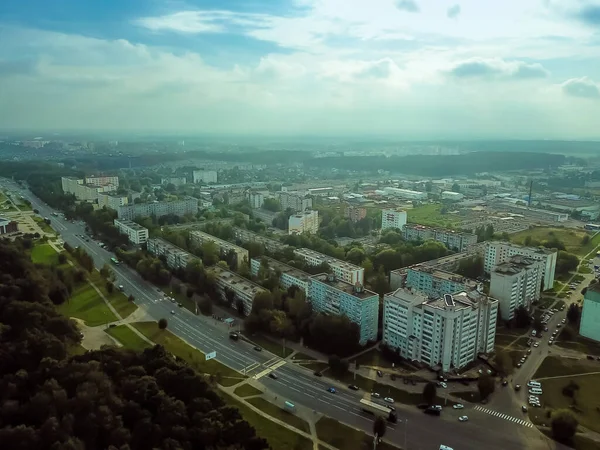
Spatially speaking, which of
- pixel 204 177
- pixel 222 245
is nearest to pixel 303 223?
pixel 222 245

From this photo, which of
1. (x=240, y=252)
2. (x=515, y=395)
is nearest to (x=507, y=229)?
(x=240, y=252)

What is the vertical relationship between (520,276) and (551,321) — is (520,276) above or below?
above

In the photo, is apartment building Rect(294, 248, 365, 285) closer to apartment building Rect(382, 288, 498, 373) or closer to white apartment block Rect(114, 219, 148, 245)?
apartment building Rect(382, 288, 498, 373)

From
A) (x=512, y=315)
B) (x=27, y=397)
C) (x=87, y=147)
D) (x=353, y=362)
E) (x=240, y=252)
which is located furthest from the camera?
(x=87, y=147)

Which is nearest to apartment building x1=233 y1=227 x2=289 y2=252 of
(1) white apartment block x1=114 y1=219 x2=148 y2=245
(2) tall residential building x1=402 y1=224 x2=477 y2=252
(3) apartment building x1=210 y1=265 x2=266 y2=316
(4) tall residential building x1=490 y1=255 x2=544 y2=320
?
(3) apartment building x1=210 y1=265 x2=266 y2=316

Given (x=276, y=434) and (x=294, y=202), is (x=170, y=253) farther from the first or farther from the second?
(x=294, y=202)

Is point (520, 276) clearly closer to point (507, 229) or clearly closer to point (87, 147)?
point (507, 229)
